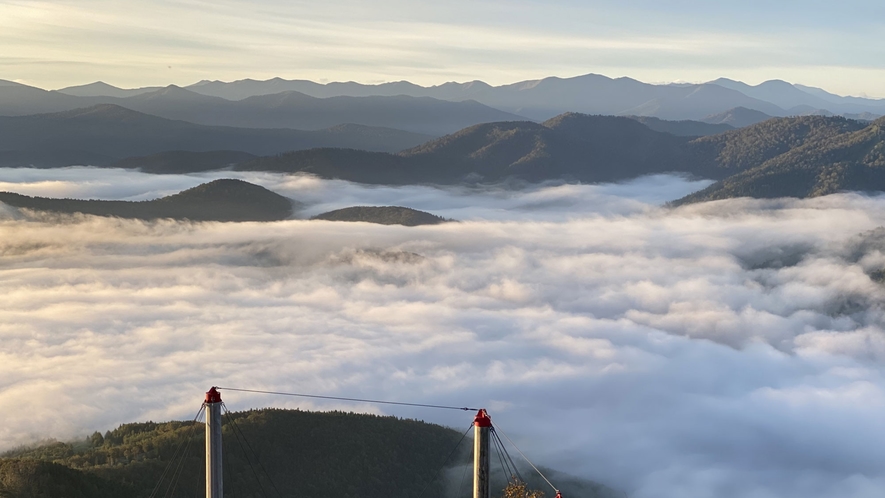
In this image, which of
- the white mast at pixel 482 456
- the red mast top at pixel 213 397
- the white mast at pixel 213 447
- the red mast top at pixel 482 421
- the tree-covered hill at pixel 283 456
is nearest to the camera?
the white mast at pixel 482 456

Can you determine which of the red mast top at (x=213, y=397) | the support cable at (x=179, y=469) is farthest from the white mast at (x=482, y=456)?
the support cable at (x=179, y=469)

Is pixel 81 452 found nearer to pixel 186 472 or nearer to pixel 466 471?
pixel 186 472

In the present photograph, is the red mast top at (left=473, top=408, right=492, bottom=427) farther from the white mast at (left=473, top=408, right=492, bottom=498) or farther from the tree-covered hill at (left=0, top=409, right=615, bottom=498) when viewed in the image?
the tree-covered hill at (left=0, top=409, right=615, bottom=498)

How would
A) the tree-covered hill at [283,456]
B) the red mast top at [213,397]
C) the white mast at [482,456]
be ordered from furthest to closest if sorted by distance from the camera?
the tree-covered hill at [283,456]
the red mast top at [213,397]
the white mast at [482,456]

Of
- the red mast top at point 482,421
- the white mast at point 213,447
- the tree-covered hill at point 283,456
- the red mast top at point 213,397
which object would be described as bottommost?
the tree-covered hill at point 283,456

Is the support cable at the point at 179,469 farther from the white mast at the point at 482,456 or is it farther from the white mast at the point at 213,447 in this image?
Answer: the white mast at the point at 482,456

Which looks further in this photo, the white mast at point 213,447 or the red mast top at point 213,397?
the red mast top at point 213,397

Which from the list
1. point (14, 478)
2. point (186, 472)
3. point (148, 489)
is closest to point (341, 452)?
point (186, 472)

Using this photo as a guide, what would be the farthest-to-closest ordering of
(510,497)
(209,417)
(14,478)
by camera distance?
1. (14,478)
2. (510,497)
3. (209,417)

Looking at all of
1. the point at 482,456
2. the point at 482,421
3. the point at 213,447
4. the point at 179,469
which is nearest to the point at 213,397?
the point at 213,447
